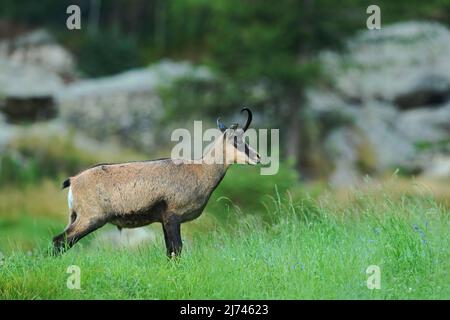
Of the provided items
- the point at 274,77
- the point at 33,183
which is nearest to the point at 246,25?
the point at 274,77

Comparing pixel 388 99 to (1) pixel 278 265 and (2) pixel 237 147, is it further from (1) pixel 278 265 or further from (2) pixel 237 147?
(1) pixel 278 265

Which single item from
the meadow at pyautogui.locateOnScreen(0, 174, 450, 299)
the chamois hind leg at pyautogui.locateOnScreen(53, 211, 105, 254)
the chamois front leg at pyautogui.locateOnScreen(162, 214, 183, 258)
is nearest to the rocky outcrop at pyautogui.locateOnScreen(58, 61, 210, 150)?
the meadow at pyautogui.locateOnScreen(0, 174, 450, 299)

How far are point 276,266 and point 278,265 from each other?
2 centimetres

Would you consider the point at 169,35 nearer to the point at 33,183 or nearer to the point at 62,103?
the point at 62,103

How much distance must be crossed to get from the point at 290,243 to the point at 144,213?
1.59 meters

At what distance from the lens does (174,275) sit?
8133 mm

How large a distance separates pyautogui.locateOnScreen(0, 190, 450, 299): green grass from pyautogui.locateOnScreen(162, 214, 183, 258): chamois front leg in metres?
0.12

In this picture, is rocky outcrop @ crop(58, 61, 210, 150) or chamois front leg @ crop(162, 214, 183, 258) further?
rocky outcrop @ crop(58, 61, 210, 150)

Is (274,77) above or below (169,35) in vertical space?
below

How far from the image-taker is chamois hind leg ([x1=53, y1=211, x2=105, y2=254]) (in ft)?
28.4

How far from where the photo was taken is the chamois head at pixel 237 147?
8.66m

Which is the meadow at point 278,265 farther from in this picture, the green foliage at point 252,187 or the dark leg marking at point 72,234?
the green foliage at point 252,187

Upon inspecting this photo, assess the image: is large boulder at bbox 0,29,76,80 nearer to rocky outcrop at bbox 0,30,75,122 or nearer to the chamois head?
rocky outcrop at bbox 0,30,75,122
